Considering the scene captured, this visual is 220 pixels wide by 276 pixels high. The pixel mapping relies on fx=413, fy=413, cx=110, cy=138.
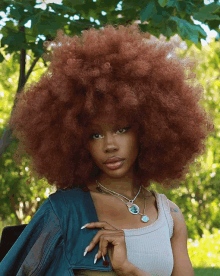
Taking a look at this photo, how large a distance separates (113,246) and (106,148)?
493 mm

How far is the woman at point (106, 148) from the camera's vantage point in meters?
2.04

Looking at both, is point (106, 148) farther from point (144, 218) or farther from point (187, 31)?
point (187, 31)

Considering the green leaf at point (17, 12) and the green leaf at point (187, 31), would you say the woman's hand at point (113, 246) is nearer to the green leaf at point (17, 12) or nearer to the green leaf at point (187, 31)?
the green leaf at point (187, 31)

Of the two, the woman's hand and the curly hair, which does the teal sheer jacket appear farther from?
the curly hair

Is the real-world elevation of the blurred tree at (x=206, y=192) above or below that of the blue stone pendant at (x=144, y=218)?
below

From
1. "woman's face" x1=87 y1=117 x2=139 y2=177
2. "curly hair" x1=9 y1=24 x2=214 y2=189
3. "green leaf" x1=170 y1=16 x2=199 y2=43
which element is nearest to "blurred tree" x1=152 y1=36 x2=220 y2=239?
"green leaf" x1=170 y1=16 x2=199 y2=43

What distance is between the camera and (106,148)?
7.04ft

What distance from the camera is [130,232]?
2.16 metres

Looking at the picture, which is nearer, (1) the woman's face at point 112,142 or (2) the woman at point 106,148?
(2) the woman at point 106,148

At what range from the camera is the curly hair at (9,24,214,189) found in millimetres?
2104

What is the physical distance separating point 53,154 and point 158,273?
85 centimetres

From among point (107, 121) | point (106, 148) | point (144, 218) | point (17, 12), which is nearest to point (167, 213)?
point (144, 218)

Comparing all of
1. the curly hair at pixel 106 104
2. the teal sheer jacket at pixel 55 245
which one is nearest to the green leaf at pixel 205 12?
the curly hair at pixel 106 104

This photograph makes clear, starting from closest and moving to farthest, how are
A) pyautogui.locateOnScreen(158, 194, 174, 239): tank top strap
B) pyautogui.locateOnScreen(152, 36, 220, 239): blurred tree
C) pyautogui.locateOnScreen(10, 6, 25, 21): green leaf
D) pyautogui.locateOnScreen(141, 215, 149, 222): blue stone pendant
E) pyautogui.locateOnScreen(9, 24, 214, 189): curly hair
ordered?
pyautogui.locateOnScreen(9, 24, 214, 189): curly hair, pyautogui.locateOnScreen(141, 215, 149, 222): blue stone pendant, pyautogui.locateOnScreen(158, 194, 174, 239): tank top strap, pyautogui.locateOnScreen(10, 6, 25, 21): green leaf, pyautogui.locateOnScreen(152, 36, 220, 239): blurred tree
